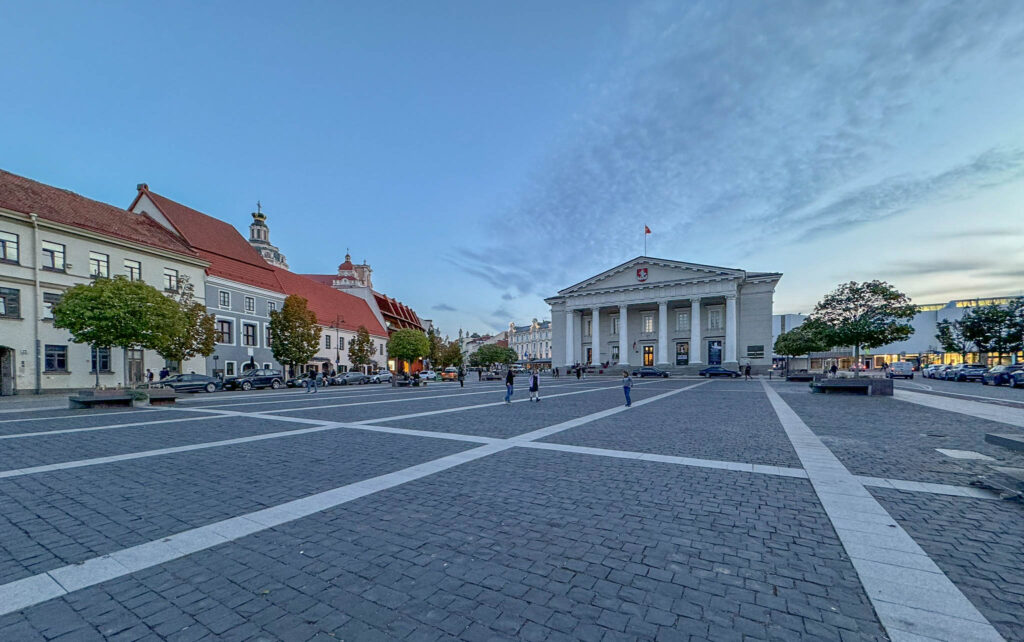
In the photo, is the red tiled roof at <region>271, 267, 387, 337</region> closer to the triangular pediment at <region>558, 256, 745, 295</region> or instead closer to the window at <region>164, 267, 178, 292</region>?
the window at <region>164, 267, 178, 292</region>

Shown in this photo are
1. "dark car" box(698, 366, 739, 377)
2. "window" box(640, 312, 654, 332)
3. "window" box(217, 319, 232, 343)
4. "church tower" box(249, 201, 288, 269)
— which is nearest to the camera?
"window" box(217, 319, 232, 343)

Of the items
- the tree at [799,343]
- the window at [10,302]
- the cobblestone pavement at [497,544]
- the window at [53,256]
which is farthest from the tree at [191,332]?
the tree at [799,343]

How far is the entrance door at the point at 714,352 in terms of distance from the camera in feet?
174

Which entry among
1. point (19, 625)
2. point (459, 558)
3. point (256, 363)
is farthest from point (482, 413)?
point (256, 363)

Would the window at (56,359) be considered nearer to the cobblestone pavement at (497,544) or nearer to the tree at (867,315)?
the cobblestone pavement at (497,544)

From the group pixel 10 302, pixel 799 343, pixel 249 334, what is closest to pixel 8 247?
pixel 10 302

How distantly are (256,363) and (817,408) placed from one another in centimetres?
4190

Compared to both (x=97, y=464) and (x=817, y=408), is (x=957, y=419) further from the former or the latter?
(x=97, y=464)

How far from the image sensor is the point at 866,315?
915 inches

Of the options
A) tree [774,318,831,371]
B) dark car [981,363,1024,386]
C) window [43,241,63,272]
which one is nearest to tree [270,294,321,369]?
window [43,241,63,272]

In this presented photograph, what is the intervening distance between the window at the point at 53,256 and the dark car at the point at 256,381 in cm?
1121

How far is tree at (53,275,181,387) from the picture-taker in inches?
711

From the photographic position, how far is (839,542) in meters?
3.90

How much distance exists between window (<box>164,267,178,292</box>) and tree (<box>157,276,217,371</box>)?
0.51 meters
